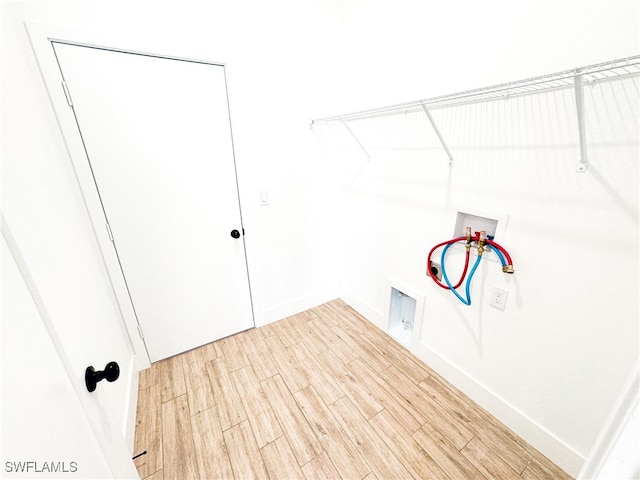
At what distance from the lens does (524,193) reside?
4.00ft

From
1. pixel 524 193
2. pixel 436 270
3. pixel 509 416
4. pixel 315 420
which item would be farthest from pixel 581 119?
pixel 315 420

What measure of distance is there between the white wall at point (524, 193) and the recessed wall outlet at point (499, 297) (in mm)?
23

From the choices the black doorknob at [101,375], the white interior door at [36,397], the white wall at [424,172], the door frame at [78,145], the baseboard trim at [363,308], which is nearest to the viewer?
the white interior door at [36,397]

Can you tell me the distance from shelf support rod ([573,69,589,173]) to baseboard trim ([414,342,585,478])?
1303mm

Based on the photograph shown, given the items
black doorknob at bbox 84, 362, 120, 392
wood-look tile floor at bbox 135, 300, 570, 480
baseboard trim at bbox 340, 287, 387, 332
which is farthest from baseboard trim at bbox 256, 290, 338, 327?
black doorknob at bbox 84, 362, 120, 392

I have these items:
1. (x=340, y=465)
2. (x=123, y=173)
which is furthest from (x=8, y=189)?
(x=340, y=465)

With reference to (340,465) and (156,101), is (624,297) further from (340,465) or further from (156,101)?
(156,101)

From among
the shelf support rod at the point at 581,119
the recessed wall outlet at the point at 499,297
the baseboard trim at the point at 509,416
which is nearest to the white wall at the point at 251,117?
the baseboard trim at the point at 509,416

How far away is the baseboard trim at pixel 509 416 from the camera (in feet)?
4.14

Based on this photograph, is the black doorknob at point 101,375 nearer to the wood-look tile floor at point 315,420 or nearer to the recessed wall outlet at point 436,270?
the wood-look tile floor at point 315,420

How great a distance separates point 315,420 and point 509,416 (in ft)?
3.64

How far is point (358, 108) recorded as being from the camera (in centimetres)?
201

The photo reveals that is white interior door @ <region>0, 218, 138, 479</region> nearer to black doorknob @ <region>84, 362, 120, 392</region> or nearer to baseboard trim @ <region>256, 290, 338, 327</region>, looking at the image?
black doorknob @ <region>84, 362, 120, 392</region>

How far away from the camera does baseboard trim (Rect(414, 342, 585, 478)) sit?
1.26m
